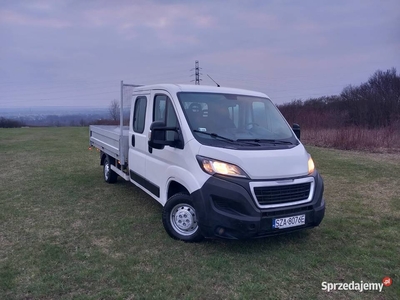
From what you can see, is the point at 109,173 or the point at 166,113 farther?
the point at 109,173

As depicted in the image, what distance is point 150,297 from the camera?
129 inches

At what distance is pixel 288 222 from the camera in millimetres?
4082

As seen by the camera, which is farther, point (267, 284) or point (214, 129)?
point (214, 129)

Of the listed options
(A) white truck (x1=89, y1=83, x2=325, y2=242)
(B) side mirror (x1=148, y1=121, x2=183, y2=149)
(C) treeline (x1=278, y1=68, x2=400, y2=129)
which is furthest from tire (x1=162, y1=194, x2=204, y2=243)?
(C) treeline (x1=278, y1=68, x2=400, y2=129)

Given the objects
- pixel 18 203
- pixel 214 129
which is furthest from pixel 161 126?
pixel 18 203

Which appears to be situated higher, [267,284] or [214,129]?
[214,129]

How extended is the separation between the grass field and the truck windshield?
1.42 metres

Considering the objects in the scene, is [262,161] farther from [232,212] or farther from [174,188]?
[174,188]

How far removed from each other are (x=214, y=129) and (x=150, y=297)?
7.41ft

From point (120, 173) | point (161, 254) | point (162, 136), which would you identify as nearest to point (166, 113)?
point (162, 136)

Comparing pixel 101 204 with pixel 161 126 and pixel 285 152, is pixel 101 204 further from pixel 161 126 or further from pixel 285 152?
pixel 285 152

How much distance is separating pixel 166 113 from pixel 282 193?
80.5 inches

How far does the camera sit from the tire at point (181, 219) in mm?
4449

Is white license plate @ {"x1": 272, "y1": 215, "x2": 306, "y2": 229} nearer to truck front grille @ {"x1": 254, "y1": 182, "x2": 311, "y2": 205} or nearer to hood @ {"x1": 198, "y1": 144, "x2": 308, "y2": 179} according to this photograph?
truck front grille @ {"x1": 254, "y1": 182, "x2": 311, "y2": 205}
